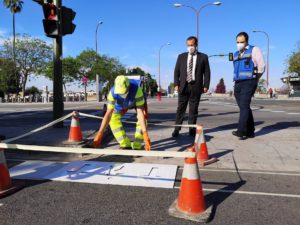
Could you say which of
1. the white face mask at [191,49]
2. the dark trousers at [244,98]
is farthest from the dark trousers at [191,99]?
the dark trousers at [244,98]

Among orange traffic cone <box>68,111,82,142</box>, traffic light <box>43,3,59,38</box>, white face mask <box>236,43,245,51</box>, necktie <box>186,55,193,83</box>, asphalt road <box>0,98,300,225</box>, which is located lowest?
asphalt road <box>0,98,300,225</box>

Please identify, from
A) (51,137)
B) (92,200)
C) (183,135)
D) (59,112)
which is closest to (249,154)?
(183,135)

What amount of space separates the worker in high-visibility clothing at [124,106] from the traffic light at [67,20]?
126 inches

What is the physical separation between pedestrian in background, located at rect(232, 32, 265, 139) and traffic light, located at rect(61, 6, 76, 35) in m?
3.96

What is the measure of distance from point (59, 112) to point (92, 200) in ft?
16.8

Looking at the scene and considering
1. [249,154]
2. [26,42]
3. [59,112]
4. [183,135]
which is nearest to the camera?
[249,154]

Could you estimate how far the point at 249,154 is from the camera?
20.2 feet

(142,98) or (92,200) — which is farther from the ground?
(142,98)

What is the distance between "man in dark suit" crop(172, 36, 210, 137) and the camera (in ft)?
23.7

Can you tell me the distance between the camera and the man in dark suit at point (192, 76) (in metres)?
7.24

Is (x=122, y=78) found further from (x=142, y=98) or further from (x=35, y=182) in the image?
(x=35, y=182)

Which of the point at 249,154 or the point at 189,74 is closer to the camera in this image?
the point at 249,154

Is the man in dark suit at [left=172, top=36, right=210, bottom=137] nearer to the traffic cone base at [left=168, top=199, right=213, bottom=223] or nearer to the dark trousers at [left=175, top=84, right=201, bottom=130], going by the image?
the dark trousers at [left=175, top=84, right=201, bottom=130]

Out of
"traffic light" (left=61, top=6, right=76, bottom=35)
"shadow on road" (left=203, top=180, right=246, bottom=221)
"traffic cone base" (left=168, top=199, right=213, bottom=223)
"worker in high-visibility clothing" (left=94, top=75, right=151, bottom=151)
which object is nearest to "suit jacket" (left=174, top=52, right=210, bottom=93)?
"worker in high-visibility clothing" (left=94, top=75, right=151, bottom=151)
